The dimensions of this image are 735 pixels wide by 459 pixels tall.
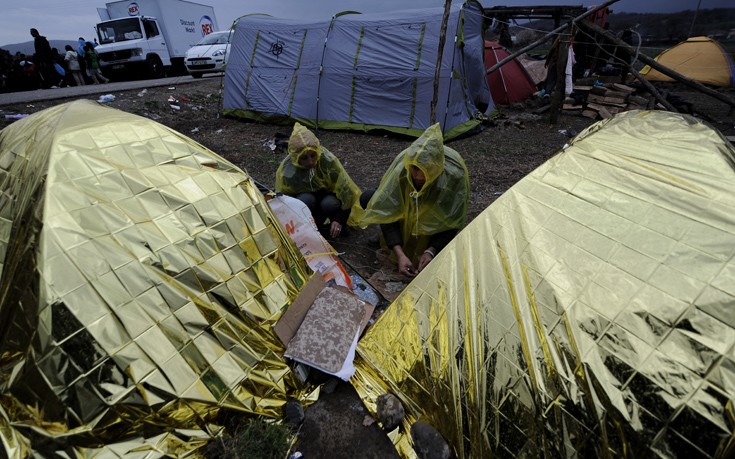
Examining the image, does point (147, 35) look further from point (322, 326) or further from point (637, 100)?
point (637, 100)

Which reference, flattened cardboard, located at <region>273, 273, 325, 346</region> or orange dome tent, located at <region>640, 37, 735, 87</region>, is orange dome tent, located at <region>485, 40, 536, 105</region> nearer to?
orange dome tent, located at <region>640, 37, 735, 87</region>

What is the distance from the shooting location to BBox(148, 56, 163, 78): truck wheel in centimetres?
1207

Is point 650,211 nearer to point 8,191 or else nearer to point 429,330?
point 429,330

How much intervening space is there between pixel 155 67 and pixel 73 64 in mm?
2649

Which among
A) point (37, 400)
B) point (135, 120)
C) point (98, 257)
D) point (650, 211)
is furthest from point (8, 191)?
A: point (650, 211)

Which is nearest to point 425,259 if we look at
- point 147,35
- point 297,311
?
point 297,311

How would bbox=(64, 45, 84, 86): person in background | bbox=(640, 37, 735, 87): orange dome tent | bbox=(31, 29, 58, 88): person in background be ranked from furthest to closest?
1. bbox=(64, 45, 84, 86): person in background
2. bbox=(640, 37, 735, 87): orange dome tent
3. bbox=(31, 29, 58, 88): person in background

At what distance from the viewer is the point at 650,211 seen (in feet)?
4.99

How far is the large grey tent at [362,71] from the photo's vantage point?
6.29 m

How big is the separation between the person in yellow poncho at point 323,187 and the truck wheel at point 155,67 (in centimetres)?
1205

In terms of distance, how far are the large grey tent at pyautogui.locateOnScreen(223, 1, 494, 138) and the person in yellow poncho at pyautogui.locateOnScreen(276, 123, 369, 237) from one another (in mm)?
3588

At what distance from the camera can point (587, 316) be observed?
135cm

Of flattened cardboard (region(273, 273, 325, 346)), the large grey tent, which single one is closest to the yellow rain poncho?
flattened cardboard (region(273, 273, 325, 346))

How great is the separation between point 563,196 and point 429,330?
953 mm
